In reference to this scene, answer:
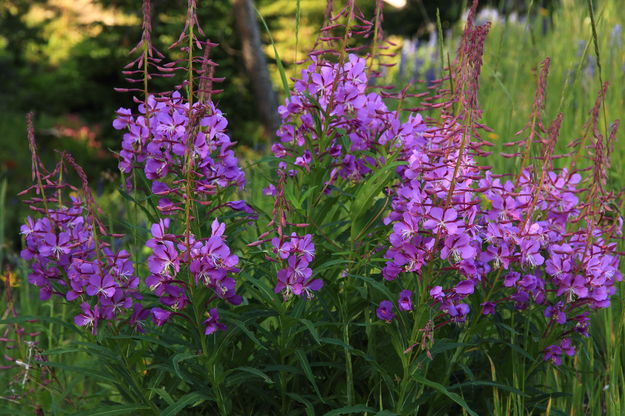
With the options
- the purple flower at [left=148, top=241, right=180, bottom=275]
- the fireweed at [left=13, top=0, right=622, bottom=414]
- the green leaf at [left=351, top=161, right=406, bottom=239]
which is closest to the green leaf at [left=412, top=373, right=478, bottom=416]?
the fireweed at [left=13, top=0, right=622, bottom=414]

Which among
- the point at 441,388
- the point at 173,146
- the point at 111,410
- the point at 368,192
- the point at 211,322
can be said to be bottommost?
the point at 111,410

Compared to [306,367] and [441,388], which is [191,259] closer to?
[306,367]

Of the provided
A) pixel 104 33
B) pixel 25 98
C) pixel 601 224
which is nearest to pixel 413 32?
pixel 104 33

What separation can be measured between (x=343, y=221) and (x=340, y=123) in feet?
1.05

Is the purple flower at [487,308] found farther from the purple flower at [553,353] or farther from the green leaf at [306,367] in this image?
the green leaf at [306,367]

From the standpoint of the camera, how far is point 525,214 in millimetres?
1876

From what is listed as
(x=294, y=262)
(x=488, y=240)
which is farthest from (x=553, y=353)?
(x=294, y=262)

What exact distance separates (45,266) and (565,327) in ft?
4.87

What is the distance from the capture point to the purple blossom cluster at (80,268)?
1.77m

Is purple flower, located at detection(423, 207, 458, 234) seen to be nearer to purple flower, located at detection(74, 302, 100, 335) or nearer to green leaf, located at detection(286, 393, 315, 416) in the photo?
green leaf, located at detection(286, 393, 315, 416)

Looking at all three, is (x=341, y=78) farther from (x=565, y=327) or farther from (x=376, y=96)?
(x=565, y=327)

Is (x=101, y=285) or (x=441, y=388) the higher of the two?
(x=101, y=285)

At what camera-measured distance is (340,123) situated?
193 cm

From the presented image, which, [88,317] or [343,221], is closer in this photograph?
[88,317]
